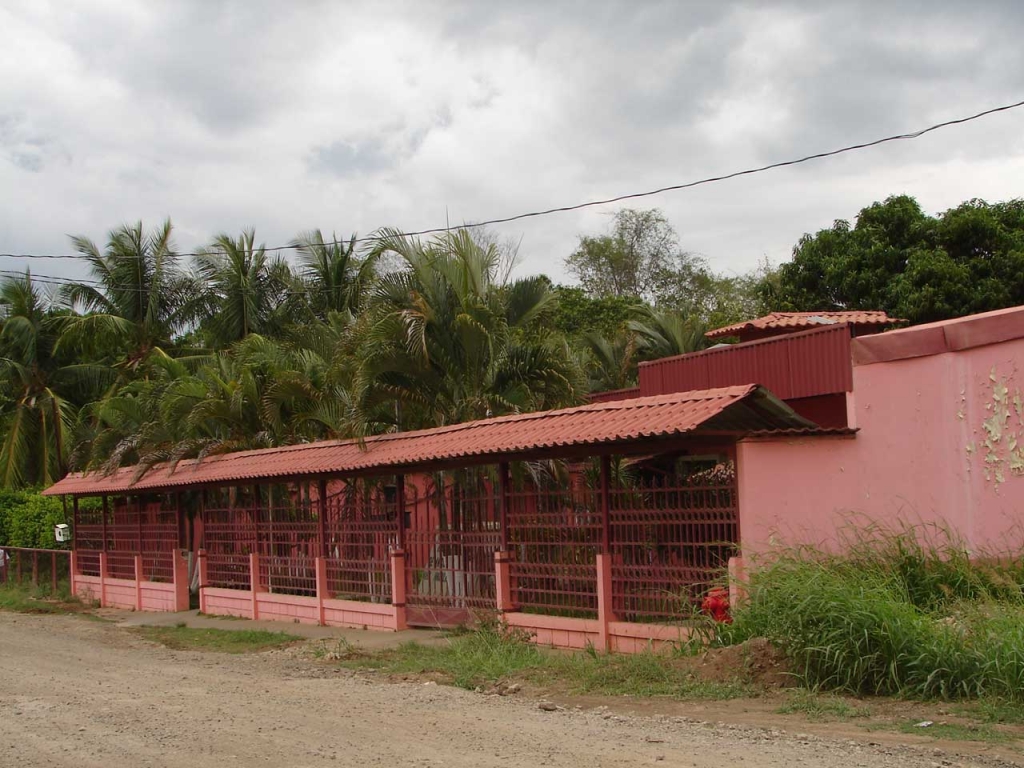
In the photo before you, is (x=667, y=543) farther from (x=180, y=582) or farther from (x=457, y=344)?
(x=180, y=582)

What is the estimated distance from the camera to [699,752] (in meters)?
7.22

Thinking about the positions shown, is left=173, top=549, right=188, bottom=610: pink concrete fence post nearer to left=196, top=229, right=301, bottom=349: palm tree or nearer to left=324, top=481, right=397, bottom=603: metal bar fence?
left=324, top=481, right=397, bottom=603: metal bar fence

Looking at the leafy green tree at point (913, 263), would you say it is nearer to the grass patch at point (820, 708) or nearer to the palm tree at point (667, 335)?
the palm tree at point (667, 335)

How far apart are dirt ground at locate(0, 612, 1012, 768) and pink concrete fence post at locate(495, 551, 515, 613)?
2192 mm

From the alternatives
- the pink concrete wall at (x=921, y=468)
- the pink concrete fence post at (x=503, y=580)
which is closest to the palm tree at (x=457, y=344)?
the pink concrete fence post at (x=503, y=580)

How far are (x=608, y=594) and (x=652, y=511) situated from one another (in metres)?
1.15

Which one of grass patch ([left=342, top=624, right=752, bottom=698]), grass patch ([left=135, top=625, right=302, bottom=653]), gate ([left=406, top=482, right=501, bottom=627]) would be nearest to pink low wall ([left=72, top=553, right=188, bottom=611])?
grass patch ([left=135, top=625, right=302, bottom=653])

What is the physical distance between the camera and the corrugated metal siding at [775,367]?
1828 centimetres

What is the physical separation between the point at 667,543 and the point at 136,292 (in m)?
26.4

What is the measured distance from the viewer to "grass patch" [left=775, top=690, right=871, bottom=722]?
8.25 metres

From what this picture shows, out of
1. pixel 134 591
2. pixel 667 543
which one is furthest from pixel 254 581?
pixel 667 543

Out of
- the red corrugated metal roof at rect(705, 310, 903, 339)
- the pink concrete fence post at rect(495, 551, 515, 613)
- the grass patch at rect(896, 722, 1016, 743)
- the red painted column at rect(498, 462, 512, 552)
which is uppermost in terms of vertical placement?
the red corrugated metal roof at rect(705, 310, 903, 339)

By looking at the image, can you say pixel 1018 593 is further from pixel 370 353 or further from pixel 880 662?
pixel 370 353

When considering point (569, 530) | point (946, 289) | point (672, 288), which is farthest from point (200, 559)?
point (672, 288)
